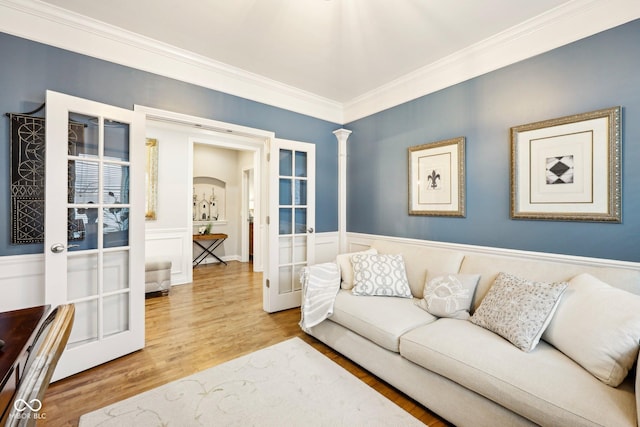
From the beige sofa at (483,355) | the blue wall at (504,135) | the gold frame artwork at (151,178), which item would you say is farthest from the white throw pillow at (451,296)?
the gold frame artwork at (151,178)

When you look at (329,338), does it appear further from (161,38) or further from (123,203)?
(161,38)

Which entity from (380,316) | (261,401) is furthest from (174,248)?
(380,316)

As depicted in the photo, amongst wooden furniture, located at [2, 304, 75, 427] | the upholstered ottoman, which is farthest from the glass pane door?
the upholstered ottoman

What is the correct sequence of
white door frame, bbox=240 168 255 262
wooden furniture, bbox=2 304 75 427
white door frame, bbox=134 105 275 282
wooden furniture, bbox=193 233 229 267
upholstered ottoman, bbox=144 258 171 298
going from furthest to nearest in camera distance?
white door frame, bbox=240 168 255 262, wooden furniture, bbox=193 233 229 267, upholstered ottoman, bbox=144 258 171 298, white door frame, bbox=134 105 275 282, wooden furniture, bbox=2 304 75 427

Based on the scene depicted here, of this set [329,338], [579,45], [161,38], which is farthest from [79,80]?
[579,45]

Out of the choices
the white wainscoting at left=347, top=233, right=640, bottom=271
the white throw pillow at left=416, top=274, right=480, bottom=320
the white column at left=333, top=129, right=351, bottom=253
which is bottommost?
the white throw pillow at left=416, top=274, right=480, bottom=320

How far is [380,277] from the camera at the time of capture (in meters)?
2.61

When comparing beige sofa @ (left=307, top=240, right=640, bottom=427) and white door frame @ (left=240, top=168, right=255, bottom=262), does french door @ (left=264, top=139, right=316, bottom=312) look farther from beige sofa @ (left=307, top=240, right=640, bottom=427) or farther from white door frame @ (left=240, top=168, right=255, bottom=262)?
white door frame @ (left=240, top=168, right=255, bottom=262)

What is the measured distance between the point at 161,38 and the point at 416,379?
3459mm

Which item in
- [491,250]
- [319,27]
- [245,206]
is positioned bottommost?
[491,250]

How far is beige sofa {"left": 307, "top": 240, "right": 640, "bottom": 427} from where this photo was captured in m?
1.26

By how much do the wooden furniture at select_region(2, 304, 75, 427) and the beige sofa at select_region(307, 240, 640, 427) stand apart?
176 cm

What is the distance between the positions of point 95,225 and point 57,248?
11.6 inches

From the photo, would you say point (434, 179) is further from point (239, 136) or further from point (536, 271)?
point (239, 136)
